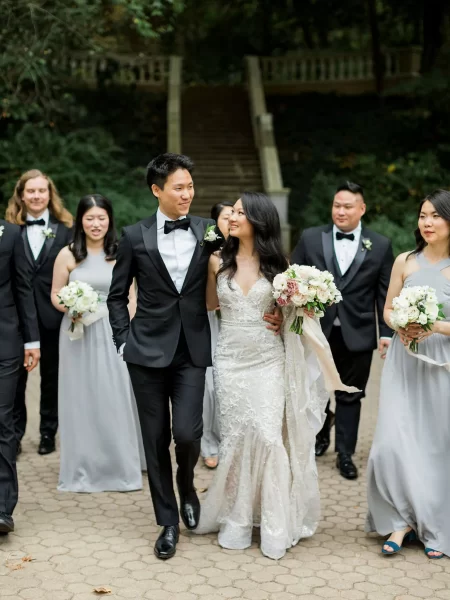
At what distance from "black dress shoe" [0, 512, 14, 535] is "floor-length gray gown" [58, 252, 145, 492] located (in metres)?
1.22

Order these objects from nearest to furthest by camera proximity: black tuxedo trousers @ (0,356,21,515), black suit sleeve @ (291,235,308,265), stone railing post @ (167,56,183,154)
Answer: black tuxedo trousers @ (0,356,21,515), black suit sleeve @ (291,235,308,265), stone railing post @ (167,56,183,154)

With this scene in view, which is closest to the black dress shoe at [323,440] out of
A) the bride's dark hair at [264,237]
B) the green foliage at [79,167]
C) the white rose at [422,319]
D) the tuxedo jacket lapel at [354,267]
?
the tuxedo jacket lapel at [354,267]

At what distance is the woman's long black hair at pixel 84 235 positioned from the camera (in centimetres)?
722

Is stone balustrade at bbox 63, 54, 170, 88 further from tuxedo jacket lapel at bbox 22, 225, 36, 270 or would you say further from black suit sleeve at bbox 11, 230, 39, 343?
black suit sleeve at bbox 11, 230, 39, 343

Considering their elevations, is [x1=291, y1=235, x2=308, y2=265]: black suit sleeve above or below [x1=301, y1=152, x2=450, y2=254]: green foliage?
below

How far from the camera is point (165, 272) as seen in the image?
5570mm

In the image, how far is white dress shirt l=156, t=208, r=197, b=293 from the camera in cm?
564

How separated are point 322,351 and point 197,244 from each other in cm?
106

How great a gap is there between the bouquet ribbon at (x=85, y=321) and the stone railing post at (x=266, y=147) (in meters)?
9.69

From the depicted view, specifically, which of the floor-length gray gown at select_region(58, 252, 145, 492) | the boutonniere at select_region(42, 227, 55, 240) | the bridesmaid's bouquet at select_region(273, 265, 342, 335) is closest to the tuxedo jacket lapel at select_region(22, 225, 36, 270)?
the boutonniere at select_region(42, 227, 55, 240)

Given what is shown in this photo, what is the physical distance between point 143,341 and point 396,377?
165cm

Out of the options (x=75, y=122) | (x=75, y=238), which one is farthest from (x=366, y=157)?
(x=75, y=238)

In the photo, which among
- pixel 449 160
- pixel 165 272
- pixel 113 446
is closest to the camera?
pixel 165 272

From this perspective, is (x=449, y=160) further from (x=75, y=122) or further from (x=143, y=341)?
(x=143, y=341)
